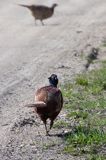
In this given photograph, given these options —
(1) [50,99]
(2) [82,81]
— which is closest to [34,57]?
(2) [82,81]

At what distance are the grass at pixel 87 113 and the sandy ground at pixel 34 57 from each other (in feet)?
0.71

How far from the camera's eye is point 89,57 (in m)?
14.7

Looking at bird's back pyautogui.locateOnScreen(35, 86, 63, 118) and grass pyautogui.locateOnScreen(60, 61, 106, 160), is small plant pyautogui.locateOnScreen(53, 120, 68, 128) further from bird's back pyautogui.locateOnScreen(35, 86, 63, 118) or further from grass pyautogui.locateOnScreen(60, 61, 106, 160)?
bird's back pyautogui.locateOnScreen(35, 86, 63, 118)

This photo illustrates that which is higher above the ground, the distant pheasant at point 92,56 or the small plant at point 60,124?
the small plant at point 60,124

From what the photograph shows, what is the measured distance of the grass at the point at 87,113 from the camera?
8250 mm

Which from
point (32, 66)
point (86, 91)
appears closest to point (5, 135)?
point (86, 91)

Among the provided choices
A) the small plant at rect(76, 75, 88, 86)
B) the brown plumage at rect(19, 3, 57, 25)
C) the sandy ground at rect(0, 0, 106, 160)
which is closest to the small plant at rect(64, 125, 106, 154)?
the sandy ground at rect(0, 0, 106, 160)

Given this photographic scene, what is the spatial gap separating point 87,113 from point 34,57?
17.7 ft

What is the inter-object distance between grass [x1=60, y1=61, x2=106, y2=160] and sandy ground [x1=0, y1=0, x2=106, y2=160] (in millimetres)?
216

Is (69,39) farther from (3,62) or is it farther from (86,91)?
(86,91)

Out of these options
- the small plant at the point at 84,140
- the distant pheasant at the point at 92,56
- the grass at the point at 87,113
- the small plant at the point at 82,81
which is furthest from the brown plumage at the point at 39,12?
the small plant at the point at 84,140

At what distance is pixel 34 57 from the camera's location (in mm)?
A: 15023

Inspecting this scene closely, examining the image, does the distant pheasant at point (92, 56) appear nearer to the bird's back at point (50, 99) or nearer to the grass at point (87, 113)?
the grass at point (87, 113)

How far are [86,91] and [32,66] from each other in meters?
2.86
